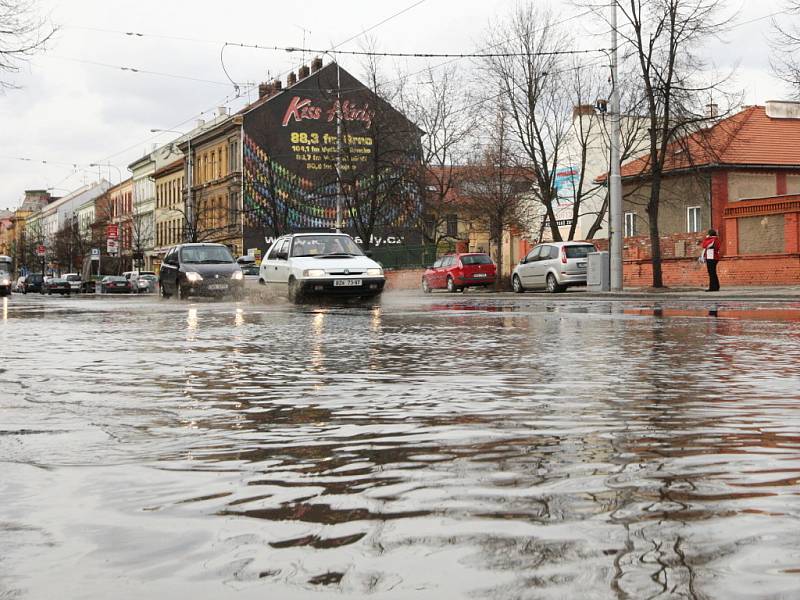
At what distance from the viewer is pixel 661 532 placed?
3.30m

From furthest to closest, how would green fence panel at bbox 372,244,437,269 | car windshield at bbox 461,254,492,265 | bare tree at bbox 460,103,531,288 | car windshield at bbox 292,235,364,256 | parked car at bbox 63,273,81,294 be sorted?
1. parked car at bbox 63,273,81,294
2. green fence panel at bbox 372,244,437,269
3. bare tree at bbox 460,103,531,288
4. car windshield at bbox 461,254,492,265
5. car windshield at bbox 292,235,364,256

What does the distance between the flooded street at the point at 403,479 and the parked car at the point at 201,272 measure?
19.1 metres

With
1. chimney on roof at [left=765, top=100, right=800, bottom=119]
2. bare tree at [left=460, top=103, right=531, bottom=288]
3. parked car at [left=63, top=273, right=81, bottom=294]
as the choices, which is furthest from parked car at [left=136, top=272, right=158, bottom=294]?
chimney on roof at [left=765, top=100, right=800, bottom=119]

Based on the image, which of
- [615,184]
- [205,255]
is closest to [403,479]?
[205,255]

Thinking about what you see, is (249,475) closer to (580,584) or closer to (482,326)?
(580,584)

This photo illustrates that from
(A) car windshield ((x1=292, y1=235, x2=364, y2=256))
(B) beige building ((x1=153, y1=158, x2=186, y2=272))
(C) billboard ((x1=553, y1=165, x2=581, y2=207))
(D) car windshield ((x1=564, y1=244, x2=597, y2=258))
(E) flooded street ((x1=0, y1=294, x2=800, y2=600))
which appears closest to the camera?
(E) flooded street ((x1=0, y1=294, x2=800, y2=600))

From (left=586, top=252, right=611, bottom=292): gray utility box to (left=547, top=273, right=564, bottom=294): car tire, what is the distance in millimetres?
1927

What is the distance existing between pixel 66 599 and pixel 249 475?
5.38 ft

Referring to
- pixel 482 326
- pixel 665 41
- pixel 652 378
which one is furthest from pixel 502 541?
pixel 665 41

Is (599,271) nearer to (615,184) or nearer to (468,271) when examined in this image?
(615,184)

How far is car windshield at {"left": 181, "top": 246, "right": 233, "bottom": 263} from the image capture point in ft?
98.6

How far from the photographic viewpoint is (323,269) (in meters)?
23.7

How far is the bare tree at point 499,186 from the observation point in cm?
4912

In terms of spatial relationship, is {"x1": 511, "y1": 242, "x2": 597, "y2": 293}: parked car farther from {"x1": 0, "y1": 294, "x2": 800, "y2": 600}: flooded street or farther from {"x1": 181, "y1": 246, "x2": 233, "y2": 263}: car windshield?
{"x1": 0, "y1": 294, "x2": 800, "y2": 600}: flooded street
